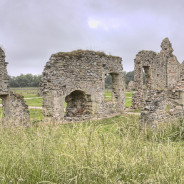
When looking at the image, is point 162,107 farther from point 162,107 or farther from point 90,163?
point 90,163

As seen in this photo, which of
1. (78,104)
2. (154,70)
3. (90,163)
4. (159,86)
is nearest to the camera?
(90,163)

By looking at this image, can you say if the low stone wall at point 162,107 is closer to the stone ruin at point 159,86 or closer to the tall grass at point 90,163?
the stone ruin at point 159,86

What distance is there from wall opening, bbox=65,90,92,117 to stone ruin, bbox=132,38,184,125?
3.22 m

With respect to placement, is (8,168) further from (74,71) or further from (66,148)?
(74,71)

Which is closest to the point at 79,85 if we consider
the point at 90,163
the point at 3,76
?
the point at 3,76

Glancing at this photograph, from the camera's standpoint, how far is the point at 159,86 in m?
11.4

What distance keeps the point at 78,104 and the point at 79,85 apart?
4.91 ft

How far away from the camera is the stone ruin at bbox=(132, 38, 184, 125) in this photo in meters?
8.47

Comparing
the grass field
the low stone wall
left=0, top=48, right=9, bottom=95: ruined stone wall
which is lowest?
the grass field

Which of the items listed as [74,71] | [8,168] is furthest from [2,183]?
[74,71]

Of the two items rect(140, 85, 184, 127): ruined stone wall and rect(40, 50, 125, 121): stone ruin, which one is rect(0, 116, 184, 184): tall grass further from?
rect(40, 50, 125, 121): stone ruin

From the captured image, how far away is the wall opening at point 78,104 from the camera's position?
13.1 metres

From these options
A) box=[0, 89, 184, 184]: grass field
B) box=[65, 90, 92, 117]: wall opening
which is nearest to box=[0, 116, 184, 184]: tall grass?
box=[0, 89, 184, 184]: grass field

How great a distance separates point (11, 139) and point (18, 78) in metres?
63.7
